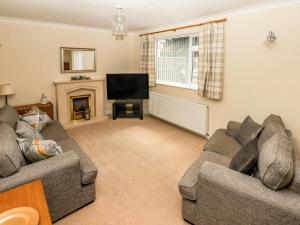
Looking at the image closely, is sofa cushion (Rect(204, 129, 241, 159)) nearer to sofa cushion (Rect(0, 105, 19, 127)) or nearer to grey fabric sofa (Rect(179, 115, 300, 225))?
grey fabric sofa (Rect(179, 115, 300, 225))

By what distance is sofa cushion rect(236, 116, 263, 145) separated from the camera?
258cm

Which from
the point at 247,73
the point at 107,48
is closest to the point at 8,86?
the point at 107,48

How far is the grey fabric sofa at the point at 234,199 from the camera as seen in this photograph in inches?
57.7

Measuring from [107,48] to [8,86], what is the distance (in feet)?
8.11

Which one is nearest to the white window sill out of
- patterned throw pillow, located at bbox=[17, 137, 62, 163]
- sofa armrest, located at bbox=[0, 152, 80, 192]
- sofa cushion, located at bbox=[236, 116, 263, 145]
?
sofa cushion, located at bbox=[236, 116, 263, 145]

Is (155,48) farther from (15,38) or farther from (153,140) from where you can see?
(15,38)

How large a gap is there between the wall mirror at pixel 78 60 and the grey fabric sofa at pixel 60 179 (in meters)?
2.98

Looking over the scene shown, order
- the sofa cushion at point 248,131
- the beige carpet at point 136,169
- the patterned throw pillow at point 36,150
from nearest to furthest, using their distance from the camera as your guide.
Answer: the patterned throw pillow at point 36,150, the beige carpet at point 136,169, the sofa cushion at point 248,131

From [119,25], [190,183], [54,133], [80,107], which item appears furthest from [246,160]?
[80,107]

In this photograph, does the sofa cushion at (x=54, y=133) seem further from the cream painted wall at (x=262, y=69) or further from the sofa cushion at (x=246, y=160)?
the cream painted wall at (x=262, y=69)

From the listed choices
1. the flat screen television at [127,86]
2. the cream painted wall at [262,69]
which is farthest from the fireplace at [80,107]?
the cream painted wall at [262,69]

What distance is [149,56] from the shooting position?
5.25 meters

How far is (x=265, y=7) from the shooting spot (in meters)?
2.98

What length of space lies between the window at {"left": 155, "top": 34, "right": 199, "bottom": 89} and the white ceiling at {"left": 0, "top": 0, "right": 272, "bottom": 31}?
0.57 meters
